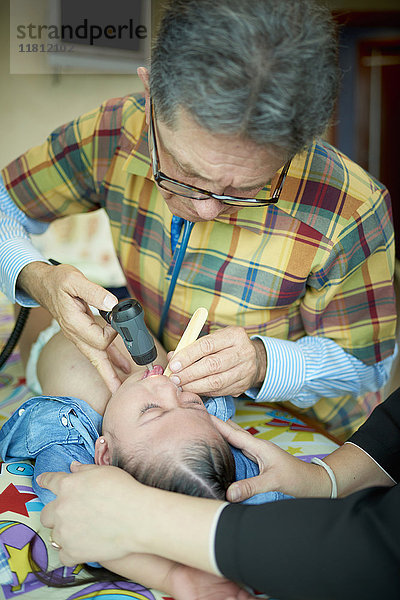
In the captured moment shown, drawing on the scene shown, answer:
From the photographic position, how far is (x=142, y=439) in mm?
A: 1330

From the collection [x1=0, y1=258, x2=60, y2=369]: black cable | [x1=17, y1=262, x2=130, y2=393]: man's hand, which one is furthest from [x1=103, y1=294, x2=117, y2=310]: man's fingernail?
[x1=0, y1=258, x2=60, y2=369]: black cable

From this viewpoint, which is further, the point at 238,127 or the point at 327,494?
the point at 327,494

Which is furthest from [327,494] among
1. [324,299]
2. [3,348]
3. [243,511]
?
[3,348]

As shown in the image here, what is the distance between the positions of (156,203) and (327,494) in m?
0.96

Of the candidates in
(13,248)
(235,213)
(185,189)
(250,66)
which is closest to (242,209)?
(235,213)

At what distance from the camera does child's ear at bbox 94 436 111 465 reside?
1406mm

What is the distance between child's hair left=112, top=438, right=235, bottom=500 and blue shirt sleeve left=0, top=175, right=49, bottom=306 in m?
0.74

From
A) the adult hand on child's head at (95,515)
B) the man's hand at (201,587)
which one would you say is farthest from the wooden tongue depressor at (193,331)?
the man's hand at (201,587)

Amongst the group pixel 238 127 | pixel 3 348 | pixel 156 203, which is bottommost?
pixel 3 348

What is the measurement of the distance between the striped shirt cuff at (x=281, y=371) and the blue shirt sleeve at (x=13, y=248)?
0.73 m

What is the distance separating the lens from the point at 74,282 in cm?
155

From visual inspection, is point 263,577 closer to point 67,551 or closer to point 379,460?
point 67,551

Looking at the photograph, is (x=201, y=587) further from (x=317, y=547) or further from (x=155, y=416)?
(x=155, y=416)

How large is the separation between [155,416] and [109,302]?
290mm
